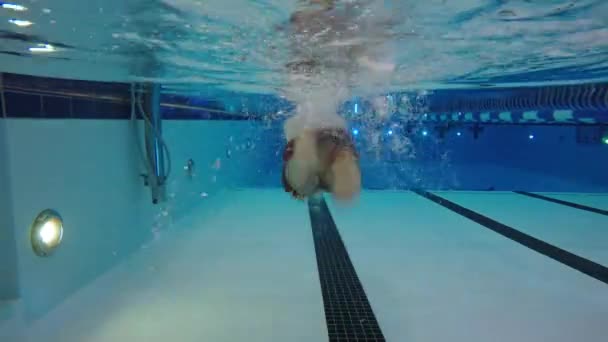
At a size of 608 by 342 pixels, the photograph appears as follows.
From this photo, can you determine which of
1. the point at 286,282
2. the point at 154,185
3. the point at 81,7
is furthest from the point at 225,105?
the point at 81,7

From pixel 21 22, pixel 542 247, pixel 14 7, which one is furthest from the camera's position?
pixel 542 247

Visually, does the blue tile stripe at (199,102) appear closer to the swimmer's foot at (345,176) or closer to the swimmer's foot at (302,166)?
the swimmer's foot at (302,166)

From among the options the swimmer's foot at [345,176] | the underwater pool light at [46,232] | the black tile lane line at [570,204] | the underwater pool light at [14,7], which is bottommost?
the black tile lane line at [570,204]

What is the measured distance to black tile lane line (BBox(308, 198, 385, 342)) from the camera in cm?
311

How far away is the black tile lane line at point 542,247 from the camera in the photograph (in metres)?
4.46

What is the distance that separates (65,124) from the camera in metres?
3.75

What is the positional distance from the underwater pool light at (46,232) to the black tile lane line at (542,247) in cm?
539

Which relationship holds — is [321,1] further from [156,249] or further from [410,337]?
[156,249]

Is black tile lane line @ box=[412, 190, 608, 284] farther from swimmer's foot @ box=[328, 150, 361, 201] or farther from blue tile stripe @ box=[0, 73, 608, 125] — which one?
swimmer's foot @ box=[328, 150, 361, 201]

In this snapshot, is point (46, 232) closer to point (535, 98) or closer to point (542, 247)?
point (542, 247)

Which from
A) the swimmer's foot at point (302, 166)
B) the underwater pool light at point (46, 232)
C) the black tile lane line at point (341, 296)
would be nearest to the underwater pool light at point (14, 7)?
the underwater pool light at point (46, 232)

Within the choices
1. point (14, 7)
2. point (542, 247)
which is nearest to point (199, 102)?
point (14, 7)

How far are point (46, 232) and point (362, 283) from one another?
294 cm

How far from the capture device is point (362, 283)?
407 centimetres
